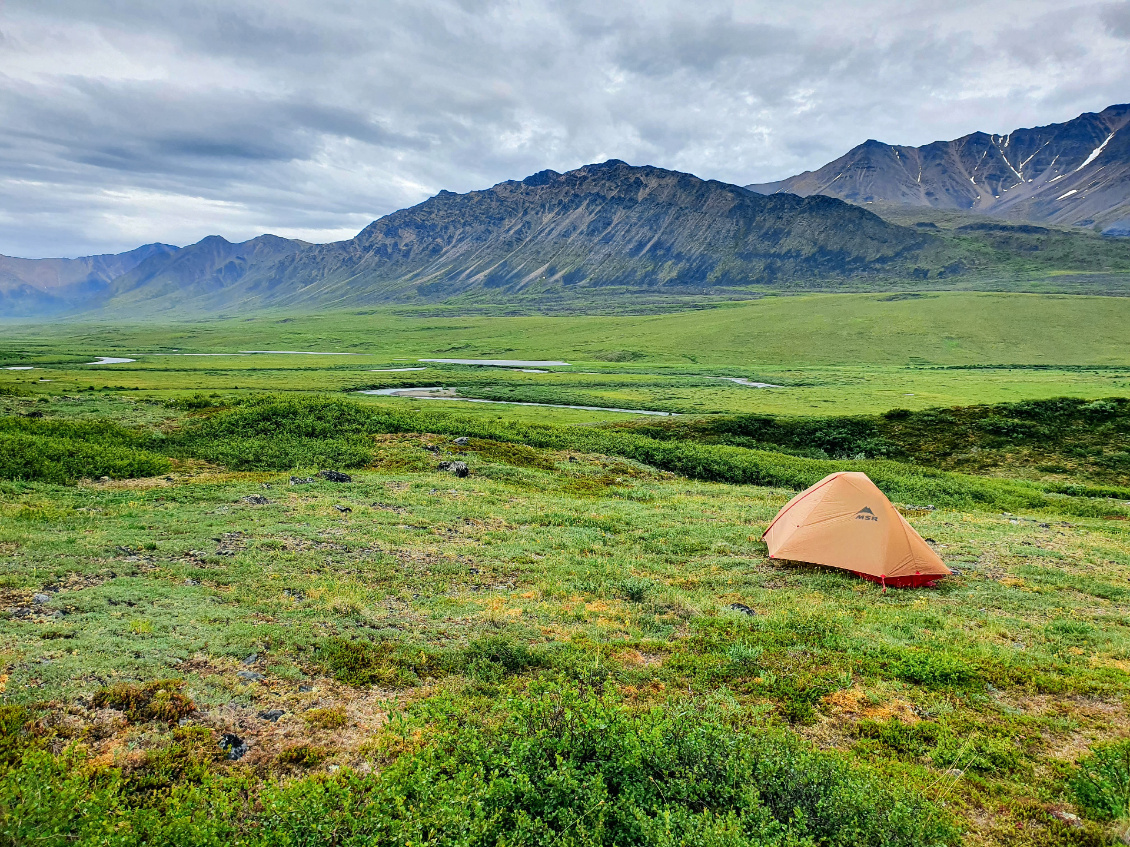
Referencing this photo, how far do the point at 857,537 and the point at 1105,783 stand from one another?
10.4 metres

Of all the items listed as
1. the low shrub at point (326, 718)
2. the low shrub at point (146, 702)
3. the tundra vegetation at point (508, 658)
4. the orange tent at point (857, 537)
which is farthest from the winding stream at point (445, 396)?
the low shrub at point (146, 702)

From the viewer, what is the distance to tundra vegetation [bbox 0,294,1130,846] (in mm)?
6543

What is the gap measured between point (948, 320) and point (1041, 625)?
181m

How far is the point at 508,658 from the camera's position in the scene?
36.5 feet

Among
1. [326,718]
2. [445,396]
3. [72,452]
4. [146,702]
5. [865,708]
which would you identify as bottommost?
[445,396]

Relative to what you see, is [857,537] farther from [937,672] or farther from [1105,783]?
[1105,783]

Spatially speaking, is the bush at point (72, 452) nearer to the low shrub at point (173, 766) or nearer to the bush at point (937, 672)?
the low shrub at point (173, 766)

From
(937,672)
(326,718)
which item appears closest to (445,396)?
(326,718)

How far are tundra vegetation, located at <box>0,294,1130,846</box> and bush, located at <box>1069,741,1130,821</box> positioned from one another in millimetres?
41

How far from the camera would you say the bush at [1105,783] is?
7129mm

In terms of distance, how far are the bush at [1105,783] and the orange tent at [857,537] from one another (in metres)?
8.65

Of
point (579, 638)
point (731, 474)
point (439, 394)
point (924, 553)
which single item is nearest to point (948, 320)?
point (439, 394)

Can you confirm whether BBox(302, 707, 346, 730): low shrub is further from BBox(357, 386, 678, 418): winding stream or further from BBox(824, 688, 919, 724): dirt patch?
BBox(357, 386, 678, 418): winding stream

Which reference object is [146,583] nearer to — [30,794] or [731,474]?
[30,794]
